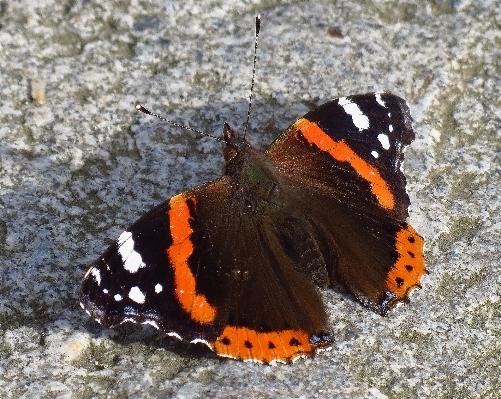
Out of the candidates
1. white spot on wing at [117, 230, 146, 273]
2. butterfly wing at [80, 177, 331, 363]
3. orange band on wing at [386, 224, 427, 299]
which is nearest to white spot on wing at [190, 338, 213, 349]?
butterfly wing at [80, 177, 331, 363]

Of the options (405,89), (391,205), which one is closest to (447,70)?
(405,89)

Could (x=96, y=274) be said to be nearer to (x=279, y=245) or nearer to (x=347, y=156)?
(x=279, y=245)

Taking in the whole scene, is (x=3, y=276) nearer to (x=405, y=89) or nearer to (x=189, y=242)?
(x=189, y=242)

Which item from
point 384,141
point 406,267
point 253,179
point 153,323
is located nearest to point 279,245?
point 253,179

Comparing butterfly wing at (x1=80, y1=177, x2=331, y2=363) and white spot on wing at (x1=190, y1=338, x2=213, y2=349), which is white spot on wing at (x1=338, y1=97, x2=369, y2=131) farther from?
white spot on wing at (x1=190, y1=338, x2=213, y2=349)

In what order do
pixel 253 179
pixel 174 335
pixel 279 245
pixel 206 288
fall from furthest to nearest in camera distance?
pixel 253 179 → pixel 279 245 → pixel 206 288 → pixel 174 335

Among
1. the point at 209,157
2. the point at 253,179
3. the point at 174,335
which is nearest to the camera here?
the point at 174,335
